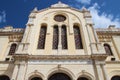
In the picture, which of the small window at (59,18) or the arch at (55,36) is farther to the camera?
the small window at (59,18)

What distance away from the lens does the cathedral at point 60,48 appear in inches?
661

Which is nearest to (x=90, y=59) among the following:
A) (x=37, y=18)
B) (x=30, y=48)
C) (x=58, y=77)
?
(x=58, y=77)

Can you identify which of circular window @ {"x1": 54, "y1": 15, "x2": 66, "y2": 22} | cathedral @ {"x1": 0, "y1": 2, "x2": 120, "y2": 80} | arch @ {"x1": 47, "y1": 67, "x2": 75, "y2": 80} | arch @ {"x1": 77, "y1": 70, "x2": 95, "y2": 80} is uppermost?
circular window @ {"x1": 54, "y1": 15, "x2": 66, "y2": 22}

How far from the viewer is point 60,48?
19.2m

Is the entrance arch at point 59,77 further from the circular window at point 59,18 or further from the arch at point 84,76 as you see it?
the circular window at point 59,18

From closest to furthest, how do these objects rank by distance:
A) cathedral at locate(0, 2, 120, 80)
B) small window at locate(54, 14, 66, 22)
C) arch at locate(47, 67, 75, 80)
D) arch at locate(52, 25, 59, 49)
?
1. arch at locate(47, 67, 75, 80)
2. cathedral at locate(0, 2, 120, 80)
3. arch at locate(52, 25, 59, 49)
4. small window at locate(54, 14, 66, 22)

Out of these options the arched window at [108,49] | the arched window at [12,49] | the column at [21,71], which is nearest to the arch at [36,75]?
the column at [21,71]

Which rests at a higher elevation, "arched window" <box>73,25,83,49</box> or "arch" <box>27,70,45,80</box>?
"arched window" <box>73,25,83,49</box>

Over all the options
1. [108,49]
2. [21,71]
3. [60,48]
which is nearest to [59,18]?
[60,48]

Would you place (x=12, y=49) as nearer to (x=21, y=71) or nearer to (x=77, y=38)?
(x=21, y=71)

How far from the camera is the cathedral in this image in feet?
55.1

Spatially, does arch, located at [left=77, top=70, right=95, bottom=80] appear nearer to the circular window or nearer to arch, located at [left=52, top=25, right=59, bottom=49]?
arch, located at [left=52, top=25, right=59, bottom=49]

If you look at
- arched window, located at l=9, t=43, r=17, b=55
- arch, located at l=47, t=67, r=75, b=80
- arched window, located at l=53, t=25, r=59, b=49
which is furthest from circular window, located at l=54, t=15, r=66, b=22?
arch, located at l=47, t=67, r=75, b=80

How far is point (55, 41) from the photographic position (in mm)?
20453
